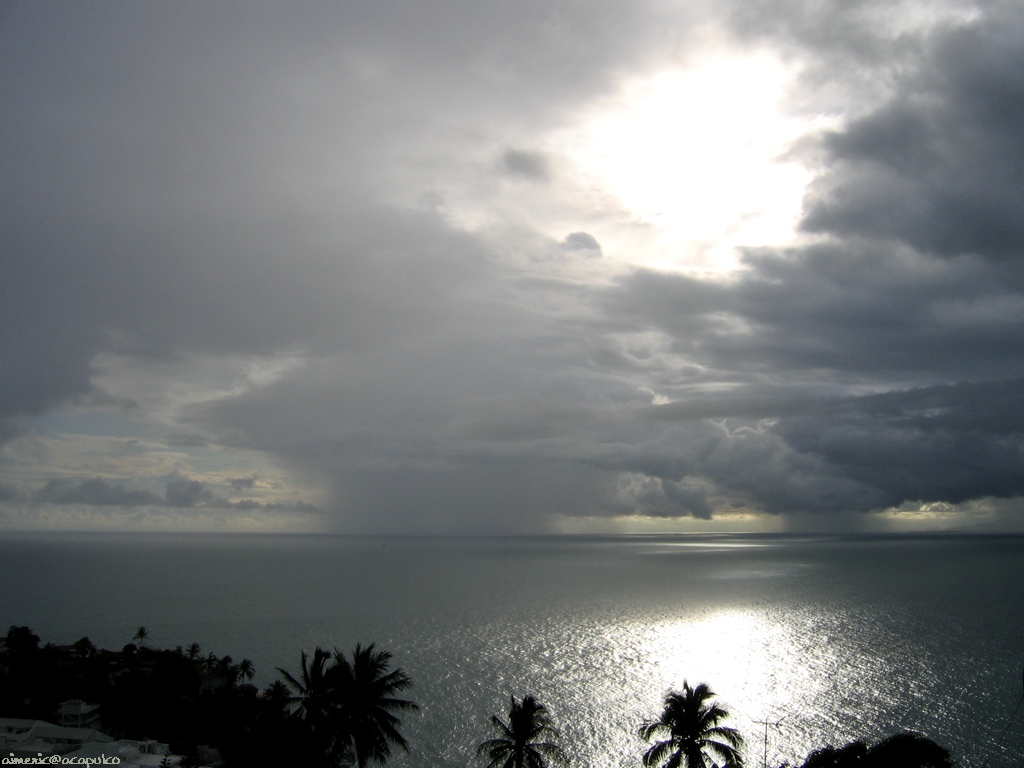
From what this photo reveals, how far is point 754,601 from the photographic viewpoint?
16725 centimetres

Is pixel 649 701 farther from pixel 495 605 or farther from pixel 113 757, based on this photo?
pixel 495 605

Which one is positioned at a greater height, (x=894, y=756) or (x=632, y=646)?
(x=894, y=756)

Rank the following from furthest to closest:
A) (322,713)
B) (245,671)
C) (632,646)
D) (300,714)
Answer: (632,646) → (245,671) → (300,714) → (322,713)

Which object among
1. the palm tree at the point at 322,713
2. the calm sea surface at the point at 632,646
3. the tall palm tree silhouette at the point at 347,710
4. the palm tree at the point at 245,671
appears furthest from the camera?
the palm tree at the point at 245,671

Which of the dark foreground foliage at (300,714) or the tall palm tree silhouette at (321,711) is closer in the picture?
the dark foreground foliage at (300,714)

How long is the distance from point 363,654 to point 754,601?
15192cm

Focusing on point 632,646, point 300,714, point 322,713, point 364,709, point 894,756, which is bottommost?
point 632,646

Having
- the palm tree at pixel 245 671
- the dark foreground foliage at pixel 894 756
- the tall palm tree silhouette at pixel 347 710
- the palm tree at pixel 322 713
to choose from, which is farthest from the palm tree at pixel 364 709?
the palm tree at pixel 245 671

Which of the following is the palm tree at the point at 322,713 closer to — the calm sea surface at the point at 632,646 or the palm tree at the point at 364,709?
the palm tree at the point at 364,709

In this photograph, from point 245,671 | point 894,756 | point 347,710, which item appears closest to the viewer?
point 894,756

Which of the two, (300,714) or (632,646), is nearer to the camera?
(300,714)

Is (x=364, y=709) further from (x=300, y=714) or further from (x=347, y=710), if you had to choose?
(x=300, y=714)

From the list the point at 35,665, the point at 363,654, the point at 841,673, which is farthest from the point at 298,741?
the point at 841,673

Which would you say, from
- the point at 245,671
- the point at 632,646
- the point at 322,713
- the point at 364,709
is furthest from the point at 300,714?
the point at 632,646
